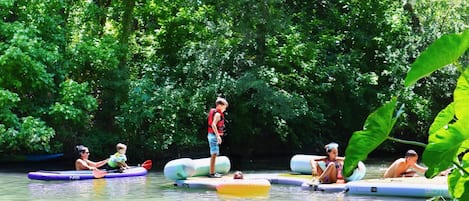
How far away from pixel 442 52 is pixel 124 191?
9441mm

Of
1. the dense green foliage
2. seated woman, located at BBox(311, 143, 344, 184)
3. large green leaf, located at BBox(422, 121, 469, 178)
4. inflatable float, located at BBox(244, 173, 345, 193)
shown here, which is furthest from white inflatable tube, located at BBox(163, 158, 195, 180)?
large green leaf, located at BBox(422, 121, 469, 178)

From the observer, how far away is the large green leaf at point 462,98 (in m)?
2.22

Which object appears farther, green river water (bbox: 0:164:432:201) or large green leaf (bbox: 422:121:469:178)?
green river water (bbox: 0:164:432:201)

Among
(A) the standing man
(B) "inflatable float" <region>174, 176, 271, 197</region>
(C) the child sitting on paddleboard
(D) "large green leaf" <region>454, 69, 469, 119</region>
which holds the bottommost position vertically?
(B) "inflatable float" <region>174, 176, 271, 197</region>

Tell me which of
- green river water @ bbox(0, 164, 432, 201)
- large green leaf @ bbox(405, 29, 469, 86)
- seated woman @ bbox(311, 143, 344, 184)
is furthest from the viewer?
seated woman @ bbox(311, 143, 344, 184)

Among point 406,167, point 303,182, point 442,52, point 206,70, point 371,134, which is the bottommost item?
point 303,182

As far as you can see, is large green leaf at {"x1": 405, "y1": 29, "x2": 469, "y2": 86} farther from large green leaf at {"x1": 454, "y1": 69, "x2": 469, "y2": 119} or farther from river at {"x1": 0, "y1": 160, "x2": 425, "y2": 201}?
river at {"x1": 0, "y1": 160, "x2": 425, "y2": 201}

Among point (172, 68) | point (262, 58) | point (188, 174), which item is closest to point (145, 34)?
point (172, 68)

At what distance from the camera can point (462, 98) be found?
2.24 m

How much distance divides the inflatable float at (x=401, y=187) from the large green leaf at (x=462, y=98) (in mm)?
7057

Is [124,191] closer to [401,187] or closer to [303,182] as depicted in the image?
[303,182]

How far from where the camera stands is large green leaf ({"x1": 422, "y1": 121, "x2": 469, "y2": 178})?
2174 millimetres

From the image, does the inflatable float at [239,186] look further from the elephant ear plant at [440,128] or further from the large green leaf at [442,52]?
the large green leaf at [442,52]

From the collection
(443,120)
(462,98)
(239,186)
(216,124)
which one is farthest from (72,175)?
(462,98)
